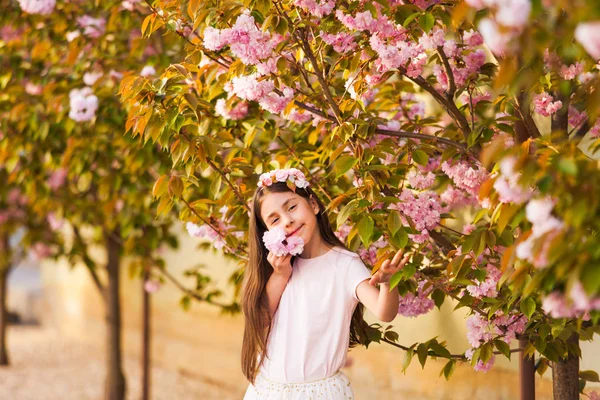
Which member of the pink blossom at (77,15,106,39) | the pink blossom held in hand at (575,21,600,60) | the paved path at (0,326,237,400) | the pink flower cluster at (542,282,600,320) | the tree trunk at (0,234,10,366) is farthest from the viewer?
the tree trunk at (0,234,10,366)

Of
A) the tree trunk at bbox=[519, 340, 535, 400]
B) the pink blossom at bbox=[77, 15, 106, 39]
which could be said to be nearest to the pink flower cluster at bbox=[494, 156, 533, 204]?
the tree trunk at bbox=[519, 340, 535, 400]

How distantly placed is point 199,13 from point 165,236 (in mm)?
2123

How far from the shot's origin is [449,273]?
197 cm

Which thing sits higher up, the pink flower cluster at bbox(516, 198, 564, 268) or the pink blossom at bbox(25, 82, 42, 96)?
the pink blossom at bbox(25, 82, 42, 96)

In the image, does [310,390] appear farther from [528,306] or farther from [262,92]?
[262,92]

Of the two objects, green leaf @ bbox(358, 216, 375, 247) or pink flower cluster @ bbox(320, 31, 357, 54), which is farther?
pink flower cluster @ bbox(320, 31, 357, 54)

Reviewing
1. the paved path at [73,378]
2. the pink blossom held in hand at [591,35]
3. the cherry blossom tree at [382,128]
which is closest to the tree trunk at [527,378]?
the cherry blossom tree at [382,128]

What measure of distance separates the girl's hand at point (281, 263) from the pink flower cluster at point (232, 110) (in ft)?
1.84

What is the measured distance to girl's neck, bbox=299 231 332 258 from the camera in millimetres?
2123

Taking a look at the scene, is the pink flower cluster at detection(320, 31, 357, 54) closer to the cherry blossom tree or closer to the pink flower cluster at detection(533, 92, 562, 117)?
the cherry blossom tree

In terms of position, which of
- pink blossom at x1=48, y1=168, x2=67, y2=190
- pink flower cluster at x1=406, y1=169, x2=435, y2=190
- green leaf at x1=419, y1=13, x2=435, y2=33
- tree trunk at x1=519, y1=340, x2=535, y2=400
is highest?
green leaf at x1=419, y1=13, x2=435, y2=33

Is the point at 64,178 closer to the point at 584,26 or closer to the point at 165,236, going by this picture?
the point at 165,236

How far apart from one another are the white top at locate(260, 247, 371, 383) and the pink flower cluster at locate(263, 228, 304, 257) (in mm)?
136

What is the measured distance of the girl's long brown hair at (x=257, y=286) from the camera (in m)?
2.12
